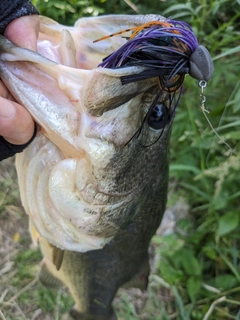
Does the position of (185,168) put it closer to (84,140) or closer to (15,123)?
(84,140)

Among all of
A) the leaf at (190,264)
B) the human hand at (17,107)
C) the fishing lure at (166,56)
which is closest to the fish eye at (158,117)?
the fishing lure at (166,56)

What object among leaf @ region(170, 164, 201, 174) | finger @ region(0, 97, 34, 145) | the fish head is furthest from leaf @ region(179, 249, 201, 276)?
finger @ region(0, 97, 34, 145)

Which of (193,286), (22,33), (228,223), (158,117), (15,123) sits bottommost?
(193,286)

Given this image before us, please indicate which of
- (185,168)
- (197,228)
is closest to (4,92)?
(185,168)

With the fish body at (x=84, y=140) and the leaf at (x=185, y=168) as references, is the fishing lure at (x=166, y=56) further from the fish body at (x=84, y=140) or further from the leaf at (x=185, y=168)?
the leaf at (x=185, y=168)

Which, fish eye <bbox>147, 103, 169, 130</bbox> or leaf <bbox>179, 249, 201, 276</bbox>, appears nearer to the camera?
fish eye <bbox>147, 103, 169, 130</bbox>

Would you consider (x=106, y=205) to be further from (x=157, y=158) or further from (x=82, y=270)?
(x=82, y=270)

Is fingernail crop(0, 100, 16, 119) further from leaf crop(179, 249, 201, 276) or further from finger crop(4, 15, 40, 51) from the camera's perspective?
leaf crop(179, 249, 201, 276)

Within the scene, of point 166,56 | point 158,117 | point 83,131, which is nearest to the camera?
point 166,56
